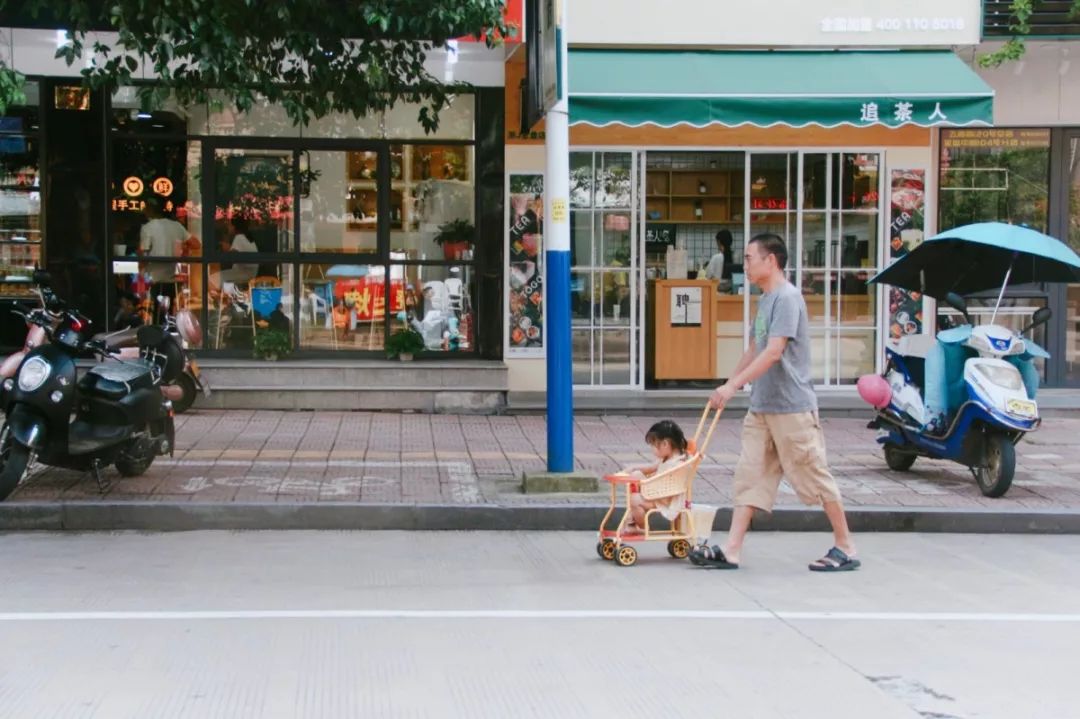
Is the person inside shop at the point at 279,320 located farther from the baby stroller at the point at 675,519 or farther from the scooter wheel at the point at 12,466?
the baby stroller at the point at 675,519

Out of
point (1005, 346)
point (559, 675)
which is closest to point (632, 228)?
point (1005, 346)

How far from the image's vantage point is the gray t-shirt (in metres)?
7.35

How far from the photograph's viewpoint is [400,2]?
923cm

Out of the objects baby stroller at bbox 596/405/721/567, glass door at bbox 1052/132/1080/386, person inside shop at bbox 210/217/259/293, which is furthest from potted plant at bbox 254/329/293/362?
glass door at bbox 1052/132/1080/386

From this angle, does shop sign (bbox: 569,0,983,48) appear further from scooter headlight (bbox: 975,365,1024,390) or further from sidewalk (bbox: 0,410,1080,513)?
scooter headlight (bbox: 975,365,1024,390)

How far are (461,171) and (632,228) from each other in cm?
212

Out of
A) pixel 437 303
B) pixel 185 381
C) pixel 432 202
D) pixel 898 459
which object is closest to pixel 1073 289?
pixel 898 459

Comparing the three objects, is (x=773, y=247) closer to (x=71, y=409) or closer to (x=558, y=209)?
(x=558, y=209)

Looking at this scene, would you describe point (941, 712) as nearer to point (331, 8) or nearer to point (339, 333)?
point (331, 8)

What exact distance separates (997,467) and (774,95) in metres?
4.72

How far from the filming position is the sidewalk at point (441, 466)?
923 cm

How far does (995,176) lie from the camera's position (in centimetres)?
1502

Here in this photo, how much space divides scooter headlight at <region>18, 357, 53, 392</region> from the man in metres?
4.52

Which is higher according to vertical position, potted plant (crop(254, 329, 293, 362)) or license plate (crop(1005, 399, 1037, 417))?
potted plant (crop(254, 329, 293, 362))
